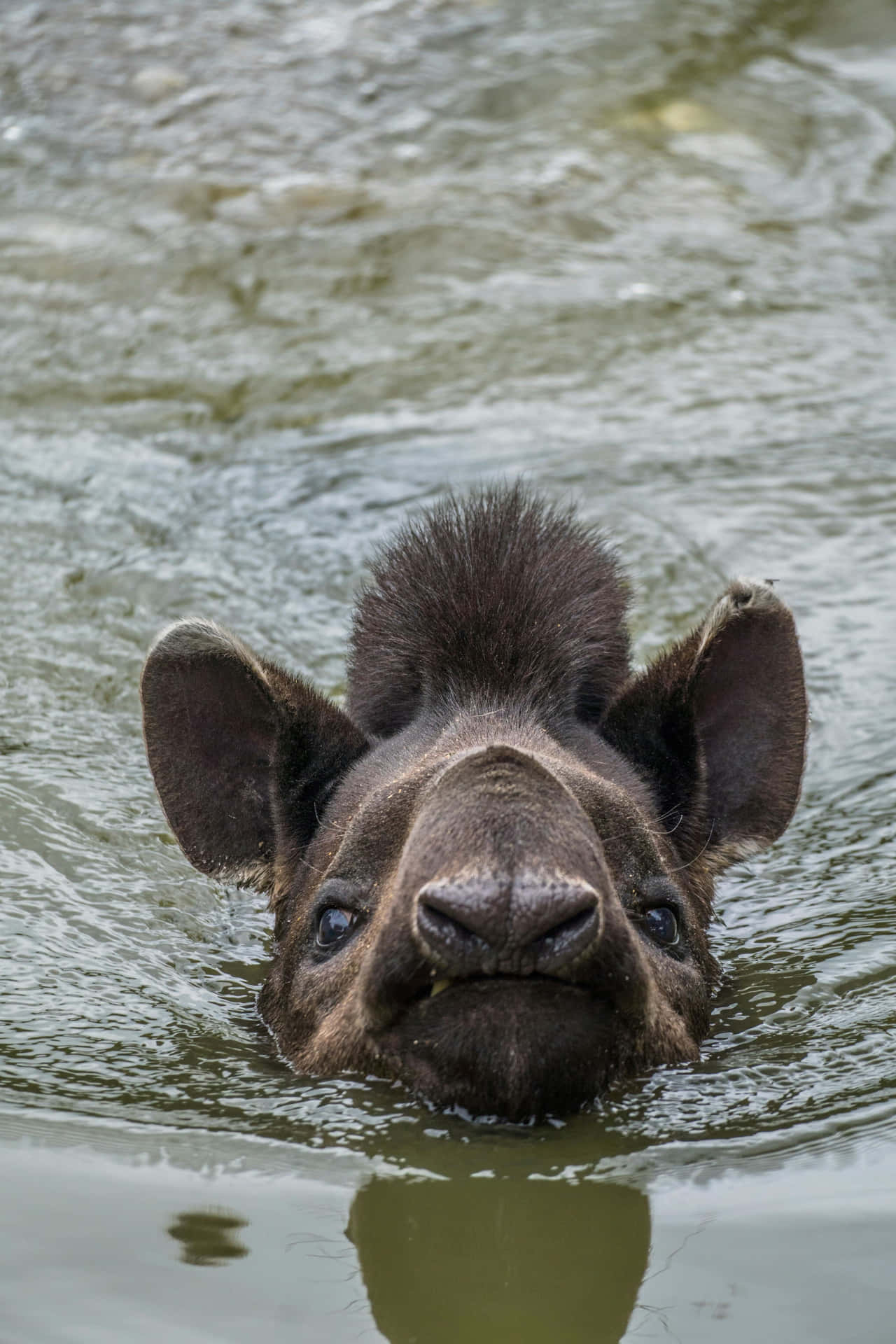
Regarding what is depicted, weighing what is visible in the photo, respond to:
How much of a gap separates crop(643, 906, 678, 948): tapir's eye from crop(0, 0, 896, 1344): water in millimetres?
333

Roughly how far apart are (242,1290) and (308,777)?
2.05 m

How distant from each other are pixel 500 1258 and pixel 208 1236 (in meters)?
0.60

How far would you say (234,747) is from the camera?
555cm

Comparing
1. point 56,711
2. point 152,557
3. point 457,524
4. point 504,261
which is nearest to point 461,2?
point 504,261

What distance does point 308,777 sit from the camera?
17.8 ft

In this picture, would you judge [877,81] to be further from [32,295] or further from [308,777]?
[308,777]

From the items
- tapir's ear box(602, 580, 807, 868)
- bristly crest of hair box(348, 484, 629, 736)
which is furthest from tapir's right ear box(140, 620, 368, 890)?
tapir's ear box(602, 580, 807, 868)

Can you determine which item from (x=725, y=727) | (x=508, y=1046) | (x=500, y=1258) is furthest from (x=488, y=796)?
(x=725, y=727)

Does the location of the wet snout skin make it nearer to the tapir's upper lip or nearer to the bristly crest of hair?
the tapir's upper lip

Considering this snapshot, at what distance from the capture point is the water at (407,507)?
3795 mm

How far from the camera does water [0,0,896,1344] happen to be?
3795mm

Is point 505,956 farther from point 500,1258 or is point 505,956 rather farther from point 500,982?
point 500,1258

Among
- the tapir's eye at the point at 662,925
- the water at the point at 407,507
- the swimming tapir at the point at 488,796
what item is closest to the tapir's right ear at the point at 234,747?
the swimming tapir at the point at 488,796

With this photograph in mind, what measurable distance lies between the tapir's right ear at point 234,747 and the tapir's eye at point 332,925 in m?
0.61
